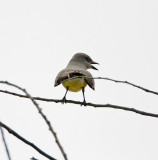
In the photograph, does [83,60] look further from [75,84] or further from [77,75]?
[77,75]

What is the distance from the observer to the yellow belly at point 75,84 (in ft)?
23.3

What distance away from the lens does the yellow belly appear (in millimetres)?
7091

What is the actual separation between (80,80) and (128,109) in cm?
490

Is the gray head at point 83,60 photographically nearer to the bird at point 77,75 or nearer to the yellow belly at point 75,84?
the bird at point 77,75

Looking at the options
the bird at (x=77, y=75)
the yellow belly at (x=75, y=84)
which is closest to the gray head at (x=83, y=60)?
the bird at (x=77, y=75)

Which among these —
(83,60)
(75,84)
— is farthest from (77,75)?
(83,60)

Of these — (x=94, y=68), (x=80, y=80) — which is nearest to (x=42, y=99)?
(x=80, y=80)

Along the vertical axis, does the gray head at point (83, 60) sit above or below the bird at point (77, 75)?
above

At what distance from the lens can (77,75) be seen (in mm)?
6602

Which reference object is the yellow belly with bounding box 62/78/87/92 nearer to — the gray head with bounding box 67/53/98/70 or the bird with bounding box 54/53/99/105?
the bird with bounding box 54/53/99/105

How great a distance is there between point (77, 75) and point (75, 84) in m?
0.57

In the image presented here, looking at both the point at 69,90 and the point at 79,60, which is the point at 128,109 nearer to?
the point at 69,90

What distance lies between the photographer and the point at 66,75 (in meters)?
6.44

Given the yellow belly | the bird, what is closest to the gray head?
the bird
